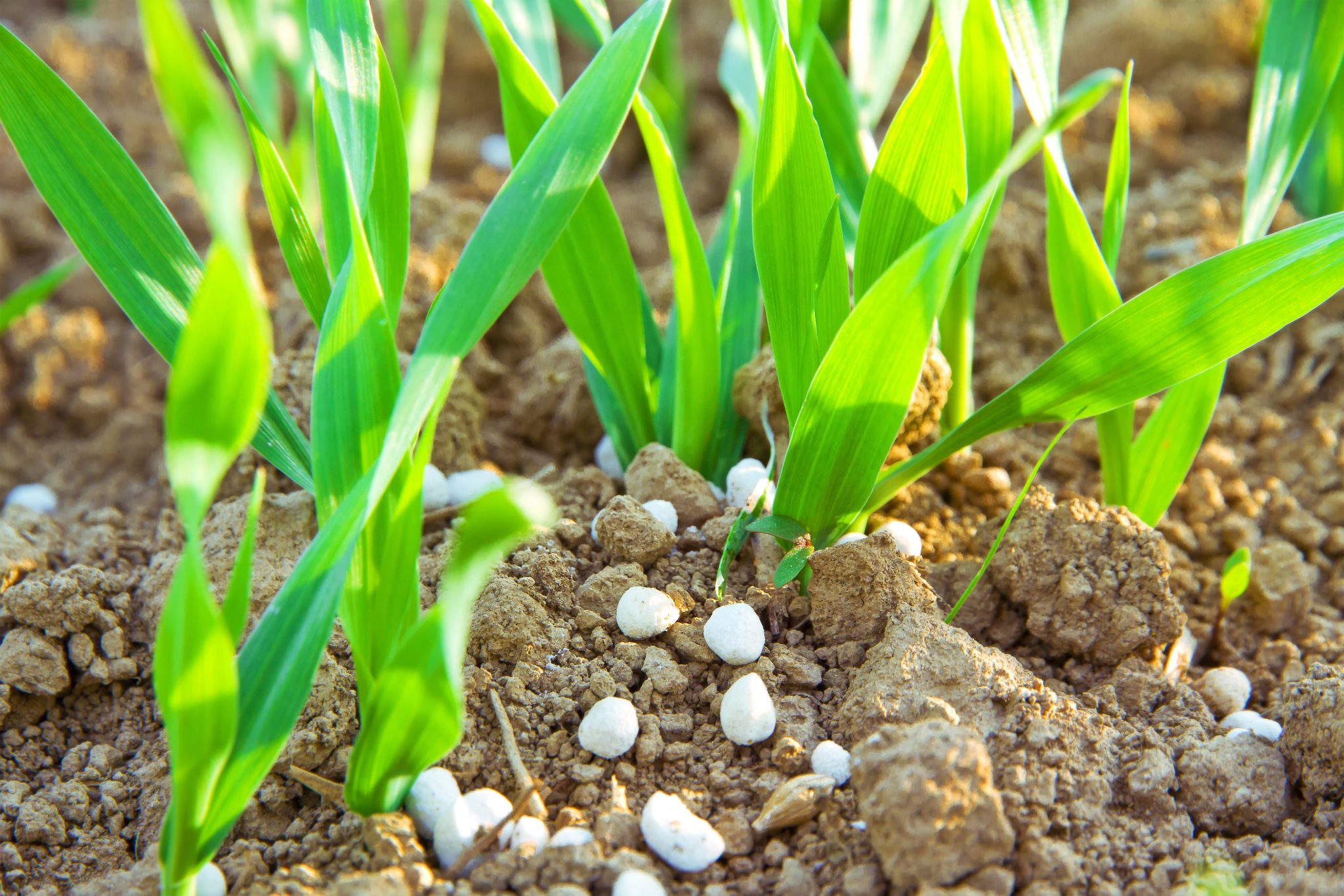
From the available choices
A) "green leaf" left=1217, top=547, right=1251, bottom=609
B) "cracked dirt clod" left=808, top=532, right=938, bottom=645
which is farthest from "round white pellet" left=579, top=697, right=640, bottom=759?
"green leaf" left=1217, top=547, right=1251, bottom=609

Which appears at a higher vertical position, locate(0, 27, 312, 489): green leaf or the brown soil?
locate(0, 27, 312, 489): green leaf

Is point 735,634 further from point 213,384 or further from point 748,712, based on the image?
point 213,384

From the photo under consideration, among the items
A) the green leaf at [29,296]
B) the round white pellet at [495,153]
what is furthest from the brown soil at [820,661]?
the round white pellet at [495,153]

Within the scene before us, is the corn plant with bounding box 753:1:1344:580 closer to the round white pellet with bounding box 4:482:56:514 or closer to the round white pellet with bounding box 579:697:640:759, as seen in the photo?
the round white pellet with bounding box 579:697:640:759

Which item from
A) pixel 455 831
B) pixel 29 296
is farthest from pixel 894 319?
pixel 29 296

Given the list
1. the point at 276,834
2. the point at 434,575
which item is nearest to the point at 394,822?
the point at 276,834
